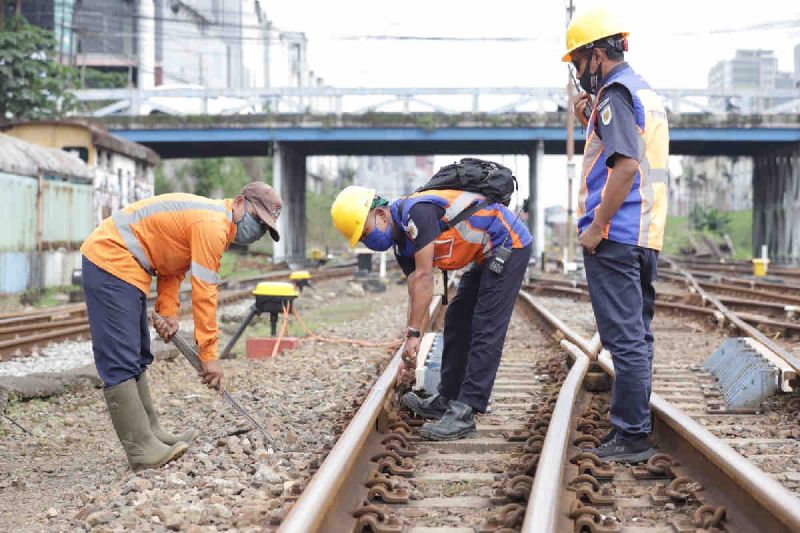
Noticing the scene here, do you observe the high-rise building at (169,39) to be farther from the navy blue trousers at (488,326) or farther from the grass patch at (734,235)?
the navy blue trousers at (488,326)

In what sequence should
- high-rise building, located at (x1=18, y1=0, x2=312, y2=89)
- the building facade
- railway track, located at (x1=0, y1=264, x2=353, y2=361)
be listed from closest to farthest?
railway track, located at (x1=0, y1=264, x2=353, y2=361) → high-rise building, located at (x1=18, y1=0, x2=312, y2=89) → the building facade

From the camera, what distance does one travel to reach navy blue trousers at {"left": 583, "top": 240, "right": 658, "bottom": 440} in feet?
15.0

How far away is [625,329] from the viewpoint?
4586 millimetres

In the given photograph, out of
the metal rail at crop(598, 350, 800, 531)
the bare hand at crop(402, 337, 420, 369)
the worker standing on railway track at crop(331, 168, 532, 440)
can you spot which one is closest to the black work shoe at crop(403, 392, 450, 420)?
the worker standing on railway track at crop(331, 168, 532, 440)

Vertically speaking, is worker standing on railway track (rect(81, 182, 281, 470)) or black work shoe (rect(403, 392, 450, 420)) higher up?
worker standing on railway track (rect(81, 182, 281, 470))

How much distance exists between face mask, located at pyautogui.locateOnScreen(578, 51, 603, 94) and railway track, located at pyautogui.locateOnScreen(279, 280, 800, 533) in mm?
1619

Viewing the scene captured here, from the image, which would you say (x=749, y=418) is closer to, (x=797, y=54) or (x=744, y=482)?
(x=744, y=482)

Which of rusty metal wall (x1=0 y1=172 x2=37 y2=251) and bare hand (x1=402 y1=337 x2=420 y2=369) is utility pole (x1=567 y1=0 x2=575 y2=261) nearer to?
rusty metal wall (x1=0 y1=172 x2=37 y2=251)

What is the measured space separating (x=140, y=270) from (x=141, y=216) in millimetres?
274

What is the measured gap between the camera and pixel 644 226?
4.57 meters

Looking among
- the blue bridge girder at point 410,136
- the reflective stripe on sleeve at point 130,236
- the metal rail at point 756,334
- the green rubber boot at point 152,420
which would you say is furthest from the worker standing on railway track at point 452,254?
the blue bridge girder at point 410,136

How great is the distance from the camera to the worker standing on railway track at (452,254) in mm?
4938

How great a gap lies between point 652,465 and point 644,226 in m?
1.11

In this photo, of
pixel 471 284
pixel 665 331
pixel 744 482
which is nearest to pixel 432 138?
pixel 665 331
